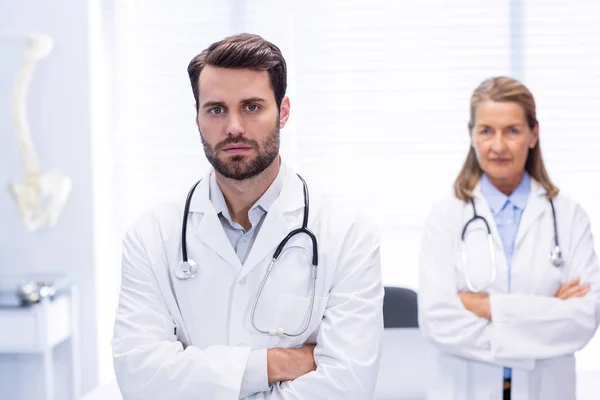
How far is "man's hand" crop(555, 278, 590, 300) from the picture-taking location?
1.99 m

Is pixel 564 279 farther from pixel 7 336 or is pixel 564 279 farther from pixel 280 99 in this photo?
pixel 7 336

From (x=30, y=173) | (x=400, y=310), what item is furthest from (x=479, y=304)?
(x=30, y=173)

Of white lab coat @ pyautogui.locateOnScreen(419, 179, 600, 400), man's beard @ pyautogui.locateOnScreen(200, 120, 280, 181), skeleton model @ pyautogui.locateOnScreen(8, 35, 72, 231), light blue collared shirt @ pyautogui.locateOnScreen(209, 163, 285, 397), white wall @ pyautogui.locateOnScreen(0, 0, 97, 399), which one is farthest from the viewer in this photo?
white wall @ pyautogui.locateOnScreen(0, 0, 97, 399)

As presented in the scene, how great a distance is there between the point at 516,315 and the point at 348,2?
1841 millimetres

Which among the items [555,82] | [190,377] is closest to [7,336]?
[190,377]

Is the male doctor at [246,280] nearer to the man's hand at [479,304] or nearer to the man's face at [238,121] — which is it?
the man's face at [238,121]

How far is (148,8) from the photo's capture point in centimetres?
343

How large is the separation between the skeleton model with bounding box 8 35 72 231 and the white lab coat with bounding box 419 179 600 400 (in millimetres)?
1729

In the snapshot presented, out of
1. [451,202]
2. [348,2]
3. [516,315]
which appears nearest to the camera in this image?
[516,315]

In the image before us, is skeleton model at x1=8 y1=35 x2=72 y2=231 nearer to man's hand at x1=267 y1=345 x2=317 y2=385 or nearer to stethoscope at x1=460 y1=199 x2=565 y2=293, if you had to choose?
stethoscope at x1=460 y1=199 x2=565 y2=293

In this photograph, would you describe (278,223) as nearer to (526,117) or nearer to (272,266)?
(272,266)

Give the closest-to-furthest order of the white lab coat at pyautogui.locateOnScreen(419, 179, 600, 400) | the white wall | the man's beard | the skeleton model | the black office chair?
the man's beard → the white lab coat at pyautogui.locateOnScreen(419, 179, 600, 400) → the black office chair → the skeleton model → the white wall

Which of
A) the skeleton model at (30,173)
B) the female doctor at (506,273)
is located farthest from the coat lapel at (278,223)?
the skeleton model at (30,173)

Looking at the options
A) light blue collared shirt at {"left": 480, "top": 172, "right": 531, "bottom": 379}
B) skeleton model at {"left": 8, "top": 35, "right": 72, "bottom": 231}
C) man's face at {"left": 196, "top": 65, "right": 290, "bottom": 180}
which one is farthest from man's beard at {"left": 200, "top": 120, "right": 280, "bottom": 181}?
skeleton model at {"left": 8, "top": 35, "right": 72, "bottom": 231}
